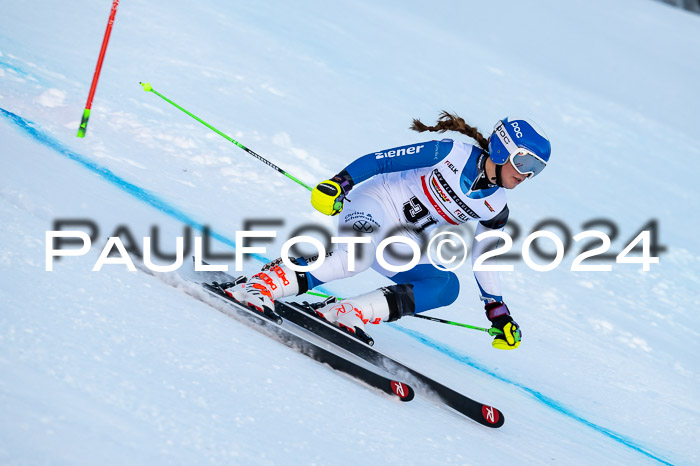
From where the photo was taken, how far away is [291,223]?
525cm

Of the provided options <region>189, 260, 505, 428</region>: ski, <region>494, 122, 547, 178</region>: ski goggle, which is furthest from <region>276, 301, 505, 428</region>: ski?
<region>494, 122, 547, 178</region>: ski goggle

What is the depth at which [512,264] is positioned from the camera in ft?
18.5

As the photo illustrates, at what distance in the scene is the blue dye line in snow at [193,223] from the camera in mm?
3928

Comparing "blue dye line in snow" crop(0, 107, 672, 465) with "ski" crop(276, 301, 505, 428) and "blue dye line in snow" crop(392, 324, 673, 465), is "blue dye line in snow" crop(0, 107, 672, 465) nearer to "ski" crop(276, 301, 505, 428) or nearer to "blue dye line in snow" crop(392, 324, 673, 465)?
"blue dye line in snow" crop(392, 324, 673, 465)

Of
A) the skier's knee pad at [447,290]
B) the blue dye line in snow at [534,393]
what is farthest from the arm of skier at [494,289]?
the blue dye line in snow at [534,393]

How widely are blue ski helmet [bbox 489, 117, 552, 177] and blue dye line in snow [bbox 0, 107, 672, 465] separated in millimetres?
1254

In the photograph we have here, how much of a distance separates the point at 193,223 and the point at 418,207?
1.57 m

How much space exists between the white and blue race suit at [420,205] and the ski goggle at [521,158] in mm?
165

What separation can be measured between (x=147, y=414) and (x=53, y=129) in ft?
10.9

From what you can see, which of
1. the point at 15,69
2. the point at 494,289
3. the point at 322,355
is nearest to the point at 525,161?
the point at 494,289

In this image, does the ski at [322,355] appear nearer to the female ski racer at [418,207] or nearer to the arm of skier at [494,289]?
the female ski racer at [418,207]

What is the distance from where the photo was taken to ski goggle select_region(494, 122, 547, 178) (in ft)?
11.0

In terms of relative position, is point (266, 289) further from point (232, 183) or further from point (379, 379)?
point (232, 183)

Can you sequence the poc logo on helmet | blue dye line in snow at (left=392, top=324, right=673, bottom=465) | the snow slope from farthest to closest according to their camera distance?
blue dye line in snow at (left=392, top=324, right=673, bottom=465), the poc logo on helmet, the snow slope
